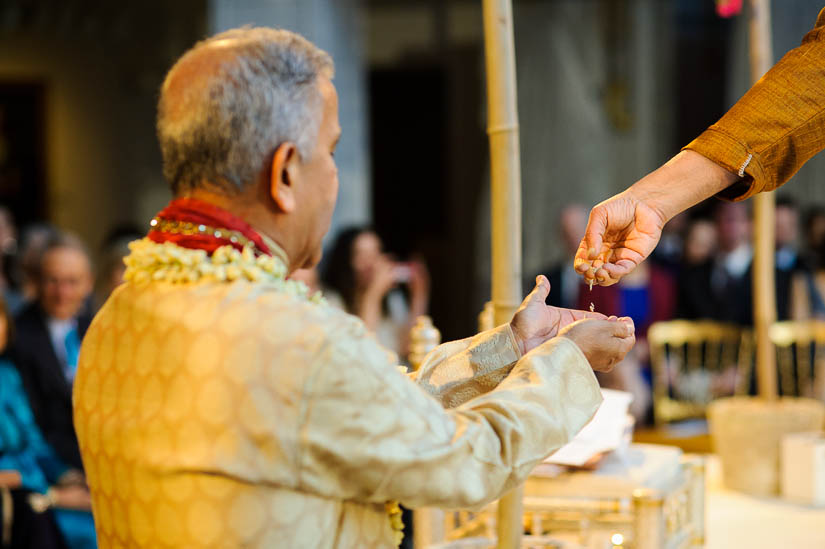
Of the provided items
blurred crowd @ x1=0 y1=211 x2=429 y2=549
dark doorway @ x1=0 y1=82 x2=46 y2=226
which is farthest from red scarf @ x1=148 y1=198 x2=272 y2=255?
dark doorway @ x1=0 y1=82 x2=46 y2=226

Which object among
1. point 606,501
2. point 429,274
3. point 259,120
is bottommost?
point 429,274

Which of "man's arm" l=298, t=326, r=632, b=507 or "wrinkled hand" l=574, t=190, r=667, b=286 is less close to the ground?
"wrinkled hand" l=574, t=190, r=667, b=286

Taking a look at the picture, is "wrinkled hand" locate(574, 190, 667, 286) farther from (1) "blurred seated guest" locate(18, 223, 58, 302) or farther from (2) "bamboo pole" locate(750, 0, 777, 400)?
(1) "blurred seated guest" locate(18, 223, 58, 302)

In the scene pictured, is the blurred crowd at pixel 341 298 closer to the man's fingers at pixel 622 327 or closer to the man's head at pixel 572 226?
the man's head at pixel 572 226

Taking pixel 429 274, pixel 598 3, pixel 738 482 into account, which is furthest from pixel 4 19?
pixel 738 482

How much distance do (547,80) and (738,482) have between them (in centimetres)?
575

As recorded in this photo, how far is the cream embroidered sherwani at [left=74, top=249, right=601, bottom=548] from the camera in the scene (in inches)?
41.9

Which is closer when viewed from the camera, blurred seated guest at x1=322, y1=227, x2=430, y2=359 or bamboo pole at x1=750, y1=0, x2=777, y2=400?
bamboo pole at x1=750, y1=0, x2=777, y2=400

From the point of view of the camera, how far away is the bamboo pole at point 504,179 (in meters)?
1.63

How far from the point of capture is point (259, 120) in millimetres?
1124

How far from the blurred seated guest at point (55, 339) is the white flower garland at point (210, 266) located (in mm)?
2576

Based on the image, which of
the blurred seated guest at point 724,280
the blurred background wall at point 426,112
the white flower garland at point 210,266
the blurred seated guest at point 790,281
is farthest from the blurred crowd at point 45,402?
the blurred background wall at point 426,112

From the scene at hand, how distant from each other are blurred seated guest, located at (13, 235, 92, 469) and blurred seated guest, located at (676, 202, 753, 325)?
3623 mm

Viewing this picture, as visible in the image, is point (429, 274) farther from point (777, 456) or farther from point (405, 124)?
point (777, 456)
